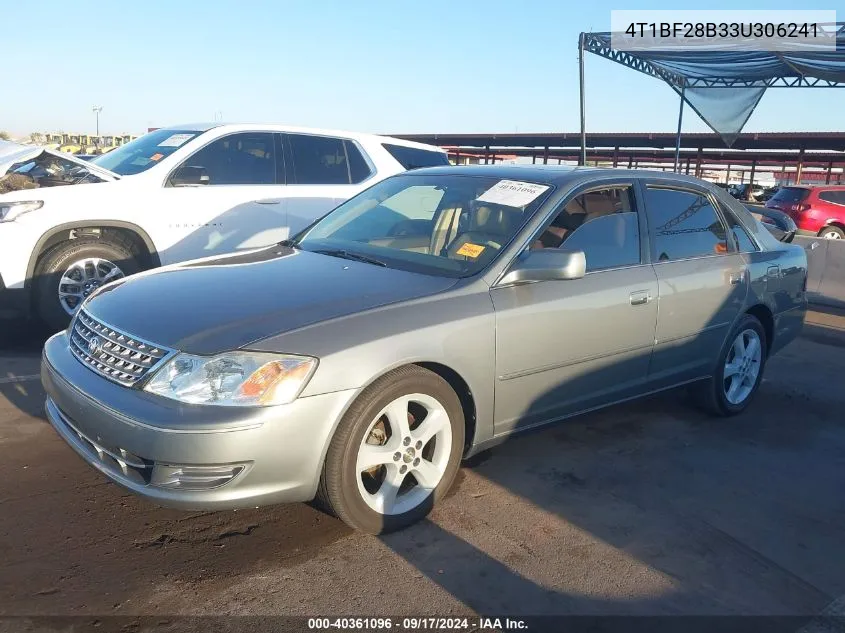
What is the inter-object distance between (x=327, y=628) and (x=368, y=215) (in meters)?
2.56

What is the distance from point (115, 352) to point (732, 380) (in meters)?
4.03

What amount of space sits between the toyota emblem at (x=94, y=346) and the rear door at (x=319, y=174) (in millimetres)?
3785

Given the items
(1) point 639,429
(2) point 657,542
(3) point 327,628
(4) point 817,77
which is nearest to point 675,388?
(1) point 639,429

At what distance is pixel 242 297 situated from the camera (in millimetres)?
3256

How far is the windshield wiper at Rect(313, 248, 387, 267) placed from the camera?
380 centimetres

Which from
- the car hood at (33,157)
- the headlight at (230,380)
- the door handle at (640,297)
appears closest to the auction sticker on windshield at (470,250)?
the door handle at (640,297)

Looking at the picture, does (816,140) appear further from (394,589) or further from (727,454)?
(394,589)

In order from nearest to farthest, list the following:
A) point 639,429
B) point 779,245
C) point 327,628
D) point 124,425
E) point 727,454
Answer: point 327,628 → point 124,425 → point 727,454 → point 639,429 → point 779,245

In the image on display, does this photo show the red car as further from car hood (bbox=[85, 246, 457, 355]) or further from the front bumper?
the front bumper

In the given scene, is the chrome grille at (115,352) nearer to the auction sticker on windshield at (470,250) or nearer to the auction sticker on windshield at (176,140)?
the auction sticker on windshield at (470,250)

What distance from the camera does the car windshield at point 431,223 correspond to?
375 centimetres

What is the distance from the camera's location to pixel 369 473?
3.30 m

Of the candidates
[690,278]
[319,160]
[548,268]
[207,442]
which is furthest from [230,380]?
[319,160]

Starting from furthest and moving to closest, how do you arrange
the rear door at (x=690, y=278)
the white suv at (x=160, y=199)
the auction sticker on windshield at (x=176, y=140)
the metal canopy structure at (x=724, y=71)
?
1. the metal canopy structure at (x=724, y=71)
2. the auction sticker on windshield at (x=176, y=140)
3. the white suv at (x=160, y=199)
4. the rear door at (x=690, y=278)
